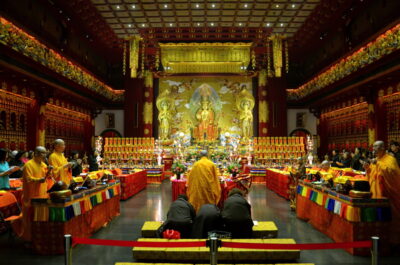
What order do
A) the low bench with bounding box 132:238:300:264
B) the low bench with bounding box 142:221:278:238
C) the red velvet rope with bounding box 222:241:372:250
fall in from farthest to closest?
the low bench with bounding box 142:221:278:238
the low bench with bounding box 132:238:300:264
the red velvet rope with bounding box 222:241:372:250

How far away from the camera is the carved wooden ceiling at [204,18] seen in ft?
43.5

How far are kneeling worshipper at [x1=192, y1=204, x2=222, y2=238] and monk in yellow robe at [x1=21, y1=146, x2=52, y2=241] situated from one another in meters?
2.16

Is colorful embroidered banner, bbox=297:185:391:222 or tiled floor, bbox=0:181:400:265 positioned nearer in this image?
tiled floor, bbox=0:181:400:265

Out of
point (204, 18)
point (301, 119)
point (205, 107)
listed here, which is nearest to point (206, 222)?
point (204, 18)

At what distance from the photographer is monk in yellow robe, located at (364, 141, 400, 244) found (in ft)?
13.6

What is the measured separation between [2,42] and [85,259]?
20.1 ft

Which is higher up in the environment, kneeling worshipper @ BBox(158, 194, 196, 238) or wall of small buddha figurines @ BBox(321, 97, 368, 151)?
wall of small buddha figurines @ BBox(321, 97, 368, 151)

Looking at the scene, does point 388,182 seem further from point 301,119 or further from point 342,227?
point 301,119

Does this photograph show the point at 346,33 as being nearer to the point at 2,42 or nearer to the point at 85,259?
the point at 2,42

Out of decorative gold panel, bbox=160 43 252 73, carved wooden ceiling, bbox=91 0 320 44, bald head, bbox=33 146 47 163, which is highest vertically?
carved wooden ceiling, bbox=91 0 320 44

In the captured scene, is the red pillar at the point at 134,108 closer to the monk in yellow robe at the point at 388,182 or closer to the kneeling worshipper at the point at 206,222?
the kneeling worshipper at the point at 206,222

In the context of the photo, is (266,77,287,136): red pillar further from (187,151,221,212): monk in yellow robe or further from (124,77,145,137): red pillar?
(187,151,221,212): monk in yellow robe

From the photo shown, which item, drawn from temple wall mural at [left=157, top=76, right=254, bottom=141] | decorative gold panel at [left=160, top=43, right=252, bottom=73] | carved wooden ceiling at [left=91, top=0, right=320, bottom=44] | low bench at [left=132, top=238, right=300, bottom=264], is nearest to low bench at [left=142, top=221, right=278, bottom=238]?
low bench at [left=132, top=238, right=300, bottom=264]

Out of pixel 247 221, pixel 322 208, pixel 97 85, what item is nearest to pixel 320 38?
pixel 97 85
